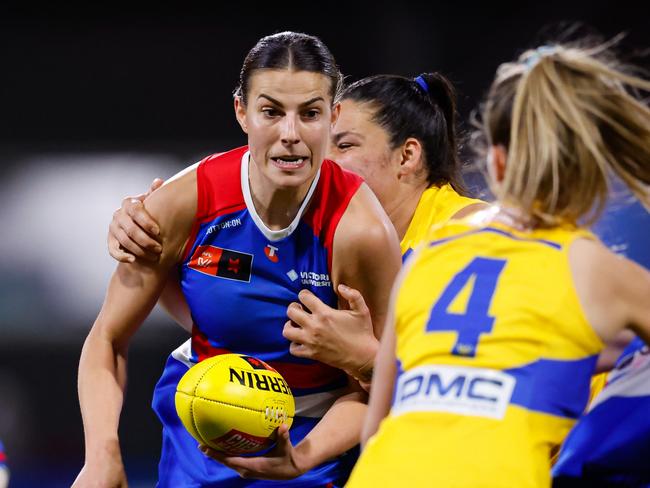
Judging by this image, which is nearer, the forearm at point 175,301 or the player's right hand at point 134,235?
the player's right hand at point 134,235

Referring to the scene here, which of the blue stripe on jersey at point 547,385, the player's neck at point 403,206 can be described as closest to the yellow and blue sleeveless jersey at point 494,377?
the blue stripe on jersey at point 547,385

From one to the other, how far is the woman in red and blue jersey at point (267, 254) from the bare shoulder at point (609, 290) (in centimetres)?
89

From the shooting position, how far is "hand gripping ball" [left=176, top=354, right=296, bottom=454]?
7.14 feet

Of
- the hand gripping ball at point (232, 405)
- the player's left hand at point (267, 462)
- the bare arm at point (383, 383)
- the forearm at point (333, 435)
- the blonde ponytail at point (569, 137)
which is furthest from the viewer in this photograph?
the forearm at point (333, 435)

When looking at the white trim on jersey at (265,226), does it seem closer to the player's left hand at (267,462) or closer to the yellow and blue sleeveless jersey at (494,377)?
the player's left hand at (267,462)

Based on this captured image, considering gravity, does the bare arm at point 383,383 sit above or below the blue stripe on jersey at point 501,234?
below

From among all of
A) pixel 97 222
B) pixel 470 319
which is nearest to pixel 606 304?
→ pixel 470 319

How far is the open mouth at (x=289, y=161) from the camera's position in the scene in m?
2.48

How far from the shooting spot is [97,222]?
789cm

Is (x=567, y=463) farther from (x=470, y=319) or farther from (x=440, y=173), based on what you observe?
(x=440, y=173)

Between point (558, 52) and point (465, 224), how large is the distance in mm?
354

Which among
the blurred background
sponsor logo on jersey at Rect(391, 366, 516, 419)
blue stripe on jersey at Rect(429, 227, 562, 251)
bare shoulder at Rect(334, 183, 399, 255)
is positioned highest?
blue stripe on jersey at Rect(429, 227, 562, 251)

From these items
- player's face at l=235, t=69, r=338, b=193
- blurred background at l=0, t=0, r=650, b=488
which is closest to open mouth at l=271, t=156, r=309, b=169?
player's face at l=235, t=69, r=338, b=193

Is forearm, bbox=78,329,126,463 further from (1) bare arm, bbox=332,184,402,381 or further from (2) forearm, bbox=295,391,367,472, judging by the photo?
(1) bare arm, bbox=332,184,402,381
